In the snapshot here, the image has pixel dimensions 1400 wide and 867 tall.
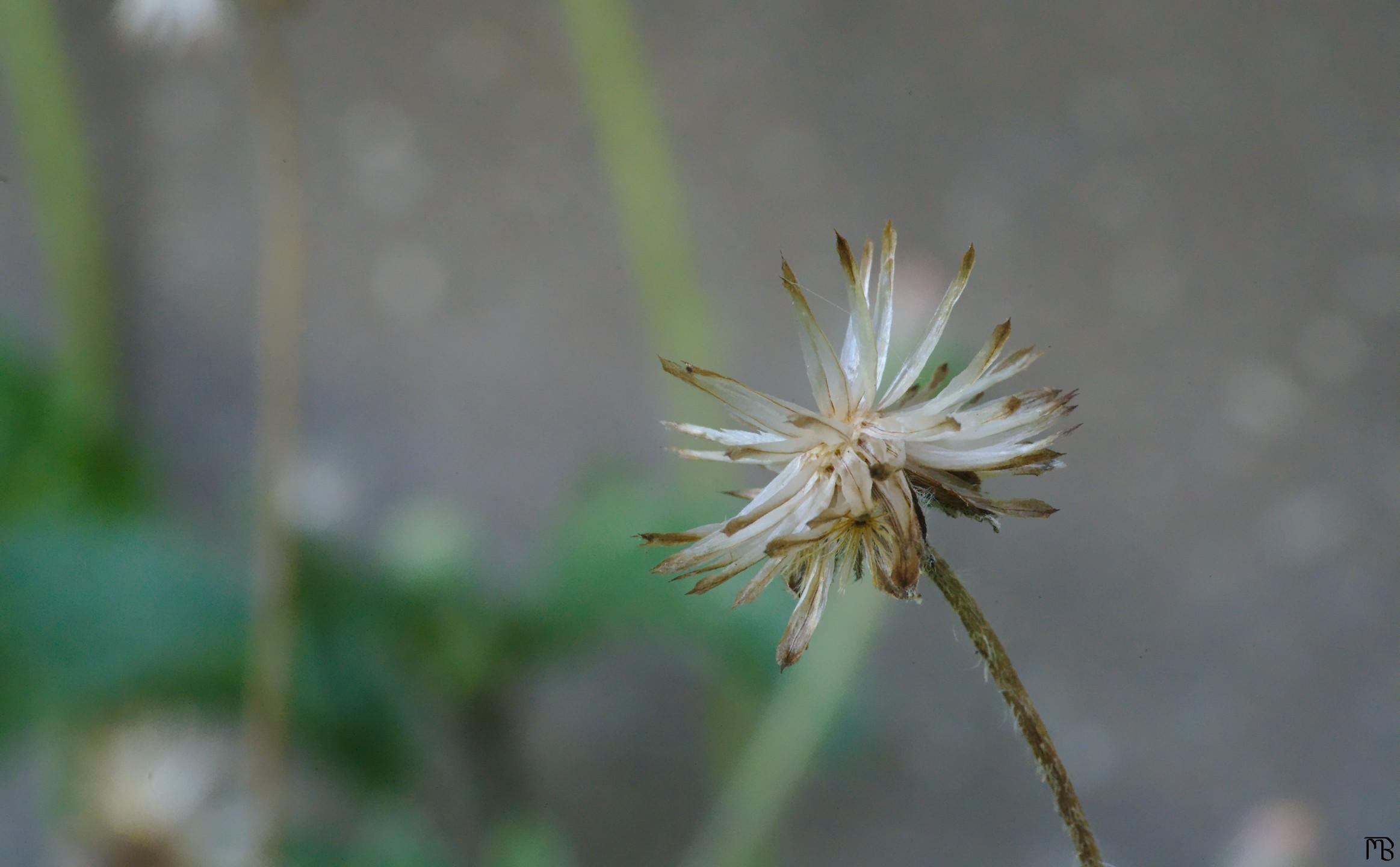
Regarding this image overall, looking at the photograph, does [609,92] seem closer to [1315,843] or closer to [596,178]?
[596,178]

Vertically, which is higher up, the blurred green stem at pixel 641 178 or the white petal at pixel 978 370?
the blurred green stem at pixel 641 178

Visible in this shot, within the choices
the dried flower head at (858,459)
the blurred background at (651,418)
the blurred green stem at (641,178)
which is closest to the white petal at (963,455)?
the dried flower head at (858,459)

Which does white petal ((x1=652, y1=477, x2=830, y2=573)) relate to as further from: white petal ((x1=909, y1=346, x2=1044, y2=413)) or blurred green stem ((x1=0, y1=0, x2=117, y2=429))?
blurred green stem ((x1=0, y1=0, x2=117, y2=429))

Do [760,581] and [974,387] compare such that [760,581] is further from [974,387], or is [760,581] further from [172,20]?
[172,20]

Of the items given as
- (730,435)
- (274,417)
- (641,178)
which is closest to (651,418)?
(641,178)

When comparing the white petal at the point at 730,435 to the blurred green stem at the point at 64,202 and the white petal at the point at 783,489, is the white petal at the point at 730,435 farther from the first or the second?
the blurred green stem at the point at 64,202

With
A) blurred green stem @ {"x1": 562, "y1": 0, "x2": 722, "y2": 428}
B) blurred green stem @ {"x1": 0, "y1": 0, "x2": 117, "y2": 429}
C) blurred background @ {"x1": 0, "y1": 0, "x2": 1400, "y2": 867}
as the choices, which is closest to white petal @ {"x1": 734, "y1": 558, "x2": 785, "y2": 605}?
blurred background @ {"x1": 0, "y1": 0, "x2": 1400, "y2": 867}
